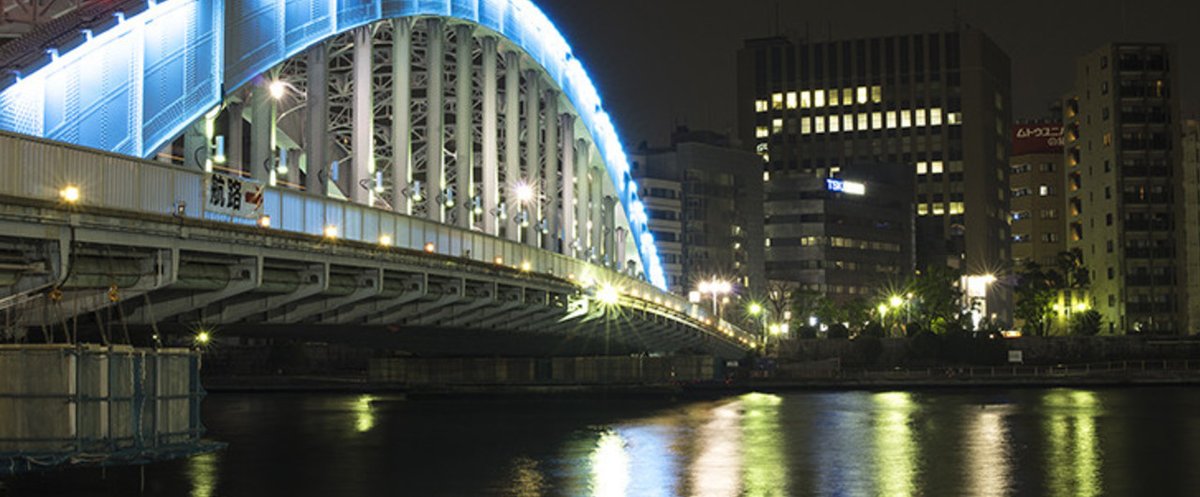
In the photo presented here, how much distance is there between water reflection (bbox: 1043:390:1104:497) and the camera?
40219mm

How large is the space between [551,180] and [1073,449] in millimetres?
36922

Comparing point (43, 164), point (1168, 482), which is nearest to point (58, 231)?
point (43, 164)

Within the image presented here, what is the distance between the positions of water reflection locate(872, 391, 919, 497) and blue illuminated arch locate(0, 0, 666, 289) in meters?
22.5

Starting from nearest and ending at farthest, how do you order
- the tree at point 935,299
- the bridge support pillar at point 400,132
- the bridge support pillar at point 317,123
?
1. the bridge support pillar at point 317,123
2. the bridge support pillar at point 400,132
3. the tree at point 935,299

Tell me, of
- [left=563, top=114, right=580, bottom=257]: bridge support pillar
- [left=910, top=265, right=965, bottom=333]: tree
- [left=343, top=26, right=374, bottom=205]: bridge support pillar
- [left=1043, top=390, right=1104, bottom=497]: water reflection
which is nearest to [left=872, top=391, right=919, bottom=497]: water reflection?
[left=1043, top=390, right=1104, bottom=497]: water reflection

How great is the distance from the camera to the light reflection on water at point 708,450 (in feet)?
132

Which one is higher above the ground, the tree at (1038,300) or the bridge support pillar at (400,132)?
the bridge support pillar at (400,132)

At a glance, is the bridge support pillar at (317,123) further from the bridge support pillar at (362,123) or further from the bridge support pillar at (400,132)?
the bridge support pillar at (400,132)

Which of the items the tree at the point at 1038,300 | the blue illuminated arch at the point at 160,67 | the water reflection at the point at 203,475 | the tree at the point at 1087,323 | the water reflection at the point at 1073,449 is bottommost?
the water reflection at the point at 1073,449

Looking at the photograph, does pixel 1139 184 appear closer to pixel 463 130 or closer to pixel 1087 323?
pixel 1087 323

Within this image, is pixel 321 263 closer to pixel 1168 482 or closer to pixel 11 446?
pixel 11 446

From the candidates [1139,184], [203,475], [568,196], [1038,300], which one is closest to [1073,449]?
[203,475]

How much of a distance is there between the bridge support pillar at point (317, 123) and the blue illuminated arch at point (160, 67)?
3.82ft

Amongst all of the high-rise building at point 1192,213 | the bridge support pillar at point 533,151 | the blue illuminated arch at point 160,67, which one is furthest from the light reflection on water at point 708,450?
the high-rise building at point 1192,213
